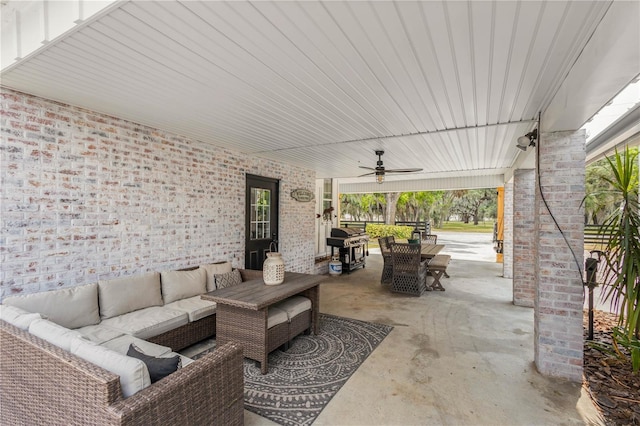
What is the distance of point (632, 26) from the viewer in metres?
1.40

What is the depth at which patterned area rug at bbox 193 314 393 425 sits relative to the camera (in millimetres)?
2463

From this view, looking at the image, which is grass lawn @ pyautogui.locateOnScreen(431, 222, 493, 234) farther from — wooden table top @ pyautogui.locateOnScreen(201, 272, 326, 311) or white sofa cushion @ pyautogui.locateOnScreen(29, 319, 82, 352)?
white sofa cushion @ pyautogui.locateOnScreen(29, 319, 82, 352)

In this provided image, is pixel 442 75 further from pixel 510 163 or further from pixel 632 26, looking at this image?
pixel 510 163

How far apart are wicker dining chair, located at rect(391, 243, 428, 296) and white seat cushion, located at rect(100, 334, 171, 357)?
442cm

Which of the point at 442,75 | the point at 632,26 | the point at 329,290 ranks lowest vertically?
the point at 329,290

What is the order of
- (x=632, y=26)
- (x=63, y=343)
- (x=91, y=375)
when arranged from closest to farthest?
(x=632, y=26) < (x=91, y=375) < (x=63, y=343)

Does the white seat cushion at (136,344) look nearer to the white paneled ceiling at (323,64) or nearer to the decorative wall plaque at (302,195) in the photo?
the white paneled ceiling at (323,64)

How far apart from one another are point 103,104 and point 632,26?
404cm

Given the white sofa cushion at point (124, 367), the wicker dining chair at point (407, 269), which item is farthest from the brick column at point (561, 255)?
the white sofa cushion at point (124, 367)

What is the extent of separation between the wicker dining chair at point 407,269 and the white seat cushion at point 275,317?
3.17 metres

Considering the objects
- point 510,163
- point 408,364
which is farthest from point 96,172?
point 510,163

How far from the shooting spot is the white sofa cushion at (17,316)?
2182mm

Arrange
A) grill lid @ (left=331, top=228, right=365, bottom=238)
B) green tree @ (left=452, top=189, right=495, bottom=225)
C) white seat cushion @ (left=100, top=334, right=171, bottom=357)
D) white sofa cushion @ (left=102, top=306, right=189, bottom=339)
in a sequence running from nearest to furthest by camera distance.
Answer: white seat cushion @ (left=100, top=334, right=171, bottom=357)
white sofa cushion @ (left=102, top=306, right=189, bottom=339)
grill lid @ (left=331, top=228, right=365, bottom=238)
green tree @ (left=452, top=189, right=495, bottom=225)

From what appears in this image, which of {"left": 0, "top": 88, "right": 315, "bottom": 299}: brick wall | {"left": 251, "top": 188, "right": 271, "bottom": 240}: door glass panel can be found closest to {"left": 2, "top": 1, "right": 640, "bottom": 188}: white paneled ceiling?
{"left": 0, "top": 88, "right": 315, "bottom": 299}: brick wall
